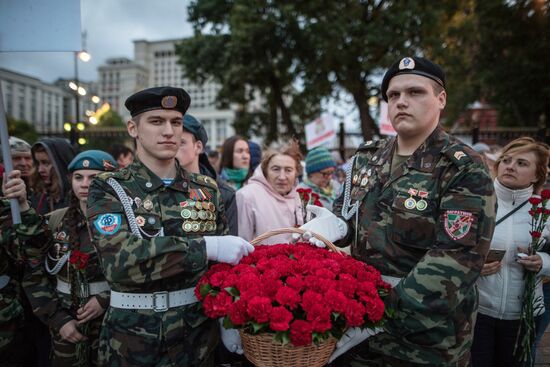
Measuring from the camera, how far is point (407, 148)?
7.43ft

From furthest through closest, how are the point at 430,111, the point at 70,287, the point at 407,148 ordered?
the point at 70,287, the point at 407,148, the point at 430,111

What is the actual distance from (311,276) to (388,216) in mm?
723

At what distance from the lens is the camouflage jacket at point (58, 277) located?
264 cm

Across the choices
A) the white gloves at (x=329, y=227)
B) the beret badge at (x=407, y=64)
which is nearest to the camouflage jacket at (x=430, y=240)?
the white gloves at (x=329, y=227)

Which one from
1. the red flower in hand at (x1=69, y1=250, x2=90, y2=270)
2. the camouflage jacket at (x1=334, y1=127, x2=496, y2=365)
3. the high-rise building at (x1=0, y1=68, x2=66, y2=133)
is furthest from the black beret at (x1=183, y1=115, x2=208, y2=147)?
the high-rise building at (x1=0, y1=68, x2=66, y2=133)

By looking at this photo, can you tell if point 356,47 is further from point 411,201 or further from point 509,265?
point 411,201

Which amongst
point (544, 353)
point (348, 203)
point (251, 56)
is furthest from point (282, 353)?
point (251, 56)

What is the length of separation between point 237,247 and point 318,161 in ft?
10.2

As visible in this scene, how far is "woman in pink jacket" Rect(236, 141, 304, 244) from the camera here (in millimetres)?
3854

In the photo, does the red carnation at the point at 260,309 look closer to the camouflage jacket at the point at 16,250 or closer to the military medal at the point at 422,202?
the military medal at the point at 422,202

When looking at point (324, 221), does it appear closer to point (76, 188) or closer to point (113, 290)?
point (113, 290)

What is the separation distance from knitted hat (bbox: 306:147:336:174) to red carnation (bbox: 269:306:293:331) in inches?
139

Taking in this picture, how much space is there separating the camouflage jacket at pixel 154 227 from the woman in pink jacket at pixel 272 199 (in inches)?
55.5

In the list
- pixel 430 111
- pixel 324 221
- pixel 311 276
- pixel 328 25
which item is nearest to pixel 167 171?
pixel 324 221
